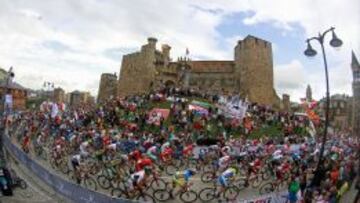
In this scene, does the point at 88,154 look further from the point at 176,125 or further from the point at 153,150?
the point at 176,125

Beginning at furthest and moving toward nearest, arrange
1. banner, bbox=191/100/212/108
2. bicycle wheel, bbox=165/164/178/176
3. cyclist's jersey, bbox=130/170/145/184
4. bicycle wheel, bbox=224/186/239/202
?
banner, bbox=191/100/212/108 → bicycle wheel, bbox=165/164/178/176 → bicycle wheel, bbox=224/186/239/202 → cyclist's jersey, bbox=130/170/145/184

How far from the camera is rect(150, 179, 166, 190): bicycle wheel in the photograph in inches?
696

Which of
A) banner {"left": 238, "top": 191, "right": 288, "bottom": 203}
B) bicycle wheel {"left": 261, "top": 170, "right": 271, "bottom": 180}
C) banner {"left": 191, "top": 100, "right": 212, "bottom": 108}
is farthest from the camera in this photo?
banner {"left": 191, "top": 100, "right": 212, "bottom": 108}

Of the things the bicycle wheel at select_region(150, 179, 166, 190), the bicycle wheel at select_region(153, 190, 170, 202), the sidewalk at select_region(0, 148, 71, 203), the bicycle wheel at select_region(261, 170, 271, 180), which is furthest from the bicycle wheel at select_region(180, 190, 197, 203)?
the bicycle wheel at select_region(261, 170, 271, 180)

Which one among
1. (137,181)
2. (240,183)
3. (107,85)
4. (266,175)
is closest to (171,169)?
(266,175)

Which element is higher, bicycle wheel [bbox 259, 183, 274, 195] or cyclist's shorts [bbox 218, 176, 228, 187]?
cyclist's shorts [bbox 218, 176, 228, 187]

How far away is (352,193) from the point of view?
67.3ft

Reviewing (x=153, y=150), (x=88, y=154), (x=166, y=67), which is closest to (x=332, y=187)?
(x=153, y=150)

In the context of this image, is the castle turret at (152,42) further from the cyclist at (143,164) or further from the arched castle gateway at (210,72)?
the cyclist at (143,164)

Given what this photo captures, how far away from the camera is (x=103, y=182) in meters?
19.8

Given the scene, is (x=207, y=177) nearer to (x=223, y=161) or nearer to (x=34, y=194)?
(x=223, y=161)

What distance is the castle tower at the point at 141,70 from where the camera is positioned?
85119 millimetres

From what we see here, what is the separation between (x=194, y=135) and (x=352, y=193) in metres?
15.4

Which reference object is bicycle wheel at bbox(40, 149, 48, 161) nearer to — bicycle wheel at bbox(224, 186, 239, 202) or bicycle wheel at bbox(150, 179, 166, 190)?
bicycle wheel at bbox(150, 179, 166, 190)
